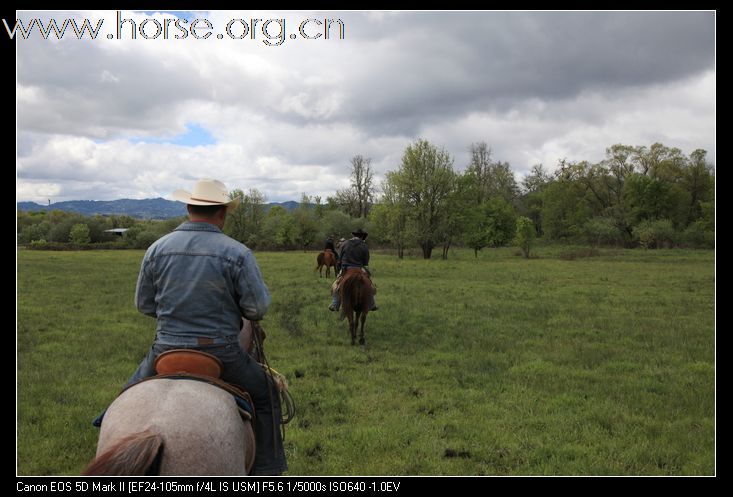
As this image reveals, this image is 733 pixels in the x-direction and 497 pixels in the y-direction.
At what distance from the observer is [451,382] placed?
29.3 ft

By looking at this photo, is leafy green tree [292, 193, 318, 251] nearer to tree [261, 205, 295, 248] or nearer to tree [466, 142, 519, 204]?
tree [261, 205, 295, 248]

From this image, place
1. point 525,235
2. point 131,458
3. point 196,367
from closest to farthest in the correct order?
point 131,458, point 196,367, point 525,235

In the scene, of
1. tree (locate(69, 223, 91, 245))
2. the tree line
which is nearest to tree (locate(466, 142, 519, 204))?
the tree line

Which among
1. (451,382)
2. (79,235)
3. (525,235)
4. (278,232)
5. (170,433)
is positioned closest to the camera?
(170,433)

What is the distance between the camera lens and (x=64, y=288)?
69.7ft

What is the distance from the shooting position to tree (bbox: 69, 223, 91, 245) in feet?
212

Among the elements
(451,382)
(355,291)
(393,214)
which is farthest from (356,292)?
(393,214)

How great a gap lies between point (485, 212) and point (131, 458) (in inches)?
2234

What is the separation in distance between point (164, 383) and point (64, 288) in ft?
69.4

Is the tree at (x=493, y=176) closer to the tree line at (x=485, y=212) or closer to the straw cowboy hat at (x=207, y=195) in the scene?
the tree line at (x=485, y=212)

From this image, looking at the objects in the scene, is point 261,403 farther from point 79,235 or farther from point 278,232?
point 79,235

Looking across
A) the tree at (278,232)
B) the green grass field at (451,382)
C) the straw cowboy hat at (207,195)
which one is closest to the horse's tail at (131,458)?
the straw cowboy hat at (207,195)

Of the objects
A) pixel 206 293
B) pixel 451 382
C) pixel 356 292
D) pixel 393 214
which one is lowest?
pixel 451 382
